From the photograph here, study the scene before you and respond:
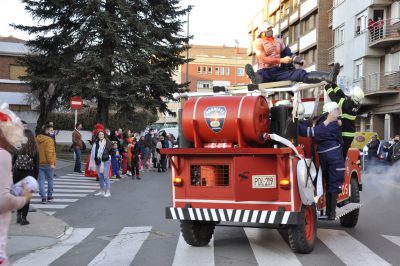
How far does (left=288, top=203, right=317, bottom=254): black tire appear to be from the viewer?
259 inches

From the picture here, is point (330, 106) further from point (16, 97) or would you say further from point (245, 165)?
point (16, 97)

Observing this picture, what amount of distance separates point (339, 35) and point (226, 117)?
35204 millimetres

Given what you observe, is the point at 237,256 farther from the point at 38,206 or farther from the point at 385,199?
the point at 385,199

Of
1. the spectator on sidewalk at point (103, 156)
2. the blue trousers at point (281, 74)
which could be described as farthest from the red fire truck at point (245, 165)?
the spectator on sidewalk at point (103, 156)

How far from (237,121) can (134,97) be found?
21.1 meters

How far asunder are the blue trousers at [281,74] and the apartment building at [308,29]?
121 ft

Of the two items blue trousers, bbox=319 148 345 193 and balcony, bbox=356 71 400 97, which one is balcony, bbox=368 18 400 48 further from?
blue trousers, bbox=319 148 345 193

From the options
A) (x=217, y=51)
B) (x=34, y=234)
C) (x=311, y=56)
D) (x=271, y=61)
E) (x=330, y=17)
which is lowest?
(x=34, y=234)

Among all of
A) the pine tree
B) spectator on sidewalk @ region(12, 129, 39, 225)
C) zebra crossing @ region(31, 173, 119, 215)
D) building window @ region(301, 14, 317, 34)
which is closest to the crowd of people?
zebra crossing @ region(31, 173, 119, 215)

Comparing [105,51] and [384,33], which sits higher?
[384,33]

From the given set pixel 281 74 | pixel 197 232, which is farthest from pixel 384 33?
pixel 197 232

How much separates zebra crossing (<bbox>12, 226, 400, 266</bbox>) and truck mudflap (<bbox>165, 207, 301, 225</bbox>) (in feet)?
1.68

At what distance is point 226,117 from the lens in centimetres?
635

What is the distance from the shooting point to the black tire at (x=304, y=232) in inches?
259
